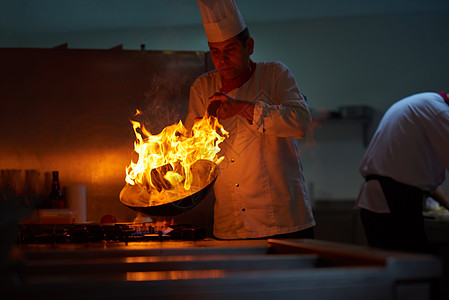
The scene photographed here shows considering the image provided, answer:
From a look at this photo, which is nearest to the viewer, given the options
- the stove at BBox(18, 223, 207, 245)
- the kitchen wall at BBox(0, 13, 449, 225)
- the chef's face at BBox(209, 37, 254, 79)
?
the stove at BBox(18, 223, 207, 245)

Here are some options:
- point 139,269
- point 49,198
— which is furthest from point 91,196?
point 139,269

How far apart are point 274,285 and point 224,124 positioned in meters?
1.31

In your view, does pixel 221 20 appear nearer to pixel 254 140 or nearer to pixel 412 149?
pixel 254 140

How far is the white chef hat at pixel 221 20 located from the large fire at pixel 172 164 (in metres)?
0.37

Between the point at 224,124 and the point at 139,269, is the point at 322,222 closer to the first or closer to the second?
the point at 224,124

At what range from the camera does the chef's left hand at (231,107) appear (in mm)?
1751

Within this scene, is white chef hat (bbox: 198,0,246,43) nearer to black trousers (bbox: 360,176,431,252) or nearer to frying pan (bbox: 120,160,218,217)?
frying pan (bbox: 120,160,218,217)

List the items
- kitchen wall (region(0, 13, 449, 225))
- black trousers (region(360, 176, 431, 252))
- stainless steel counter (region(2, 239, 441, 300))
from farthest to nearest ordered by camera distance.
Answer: kitchen wall (region(0, 13, 449, 225)) < black trousers (region(360, 176, 431, 252)) < stainless steel counter (region(2, 239, 441, 300))

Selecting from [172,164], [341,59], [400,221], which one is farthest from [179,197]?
[341,59]

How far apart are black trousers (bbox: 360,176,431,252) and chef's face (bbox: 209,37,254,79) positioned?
1226mm

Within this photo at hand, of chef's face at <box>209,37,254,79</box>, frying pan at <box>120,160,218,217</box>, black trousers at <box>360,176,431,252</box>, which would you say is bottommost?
black trousers at <box>360,176,431,252</box>

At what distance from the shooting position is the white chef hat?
1.94 m

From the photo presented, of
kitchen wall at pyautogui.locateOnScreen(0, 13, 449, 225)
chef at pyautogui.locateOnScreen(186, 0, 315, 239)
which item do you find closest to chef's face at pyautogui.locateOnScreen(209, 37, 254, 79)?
chef at pyautogui.locateOnScreen(186, 0, 315, 239)

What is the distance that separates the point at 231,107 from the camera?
1.75 metres
